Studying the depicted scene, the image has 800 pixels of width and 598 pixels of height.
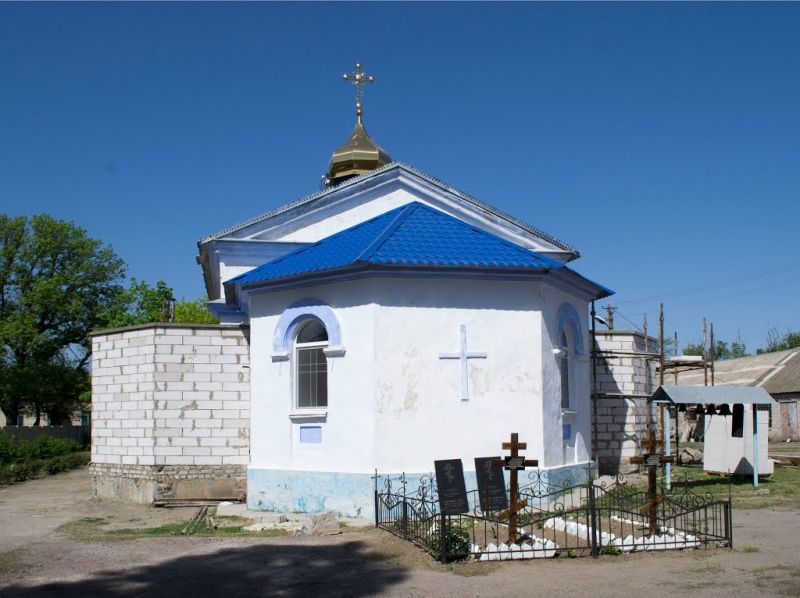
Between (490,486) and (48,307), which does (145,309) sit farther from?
(490,486)

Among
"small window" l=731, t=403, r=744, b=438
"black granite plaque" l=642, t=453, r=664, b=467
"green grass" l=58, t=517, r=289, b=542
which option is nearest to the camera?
"black granite plaque" l=642, t=453, r=664, b=467

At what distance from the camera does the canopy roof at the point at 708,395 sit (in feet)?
54.4

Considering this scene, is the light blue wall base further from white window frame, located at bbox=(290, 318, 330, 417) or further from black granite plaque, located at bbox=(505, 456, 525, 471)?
black granite plaque, located at bbox=(505, 456, 525, 471)

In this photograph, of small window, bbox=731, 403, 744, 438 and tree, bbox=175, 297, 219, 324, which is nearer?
small window, bbox=731, 403, 744, 438

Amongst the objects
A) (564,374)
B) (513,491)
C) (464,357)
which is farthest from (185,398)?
(513,491)

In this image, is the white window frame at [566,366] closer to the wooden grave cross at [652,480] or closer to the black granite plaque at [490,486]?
the black granite plaque at [490,486]

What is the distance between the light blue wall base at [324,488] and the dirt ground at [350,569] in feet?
4.63

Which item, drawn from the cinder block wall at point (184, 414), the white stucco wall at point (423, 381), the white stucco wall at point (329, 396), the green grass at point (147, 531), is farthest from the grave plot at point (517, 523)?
the cinder block wall at point (184, 414)

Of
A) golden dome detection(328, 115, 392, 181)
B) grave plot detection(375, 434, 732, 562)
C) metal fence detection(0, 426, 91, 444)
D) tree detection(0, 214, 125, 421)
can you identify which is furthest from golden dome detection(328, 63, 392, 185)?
tree detection(0, 214, 125, 421)

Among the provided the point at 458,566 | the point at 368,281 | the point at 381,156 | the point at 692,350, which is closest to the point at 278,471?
the point at 368,281

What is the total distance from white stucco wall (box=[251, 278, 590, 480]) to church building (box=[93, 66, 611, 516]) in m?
0.02

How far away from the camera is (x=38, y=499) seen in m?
18.5

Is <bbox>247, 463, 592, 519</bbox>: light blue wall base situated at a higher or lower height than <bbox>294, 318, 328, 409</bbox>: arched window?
lower

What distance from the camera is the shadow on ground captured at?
8.55 meters
